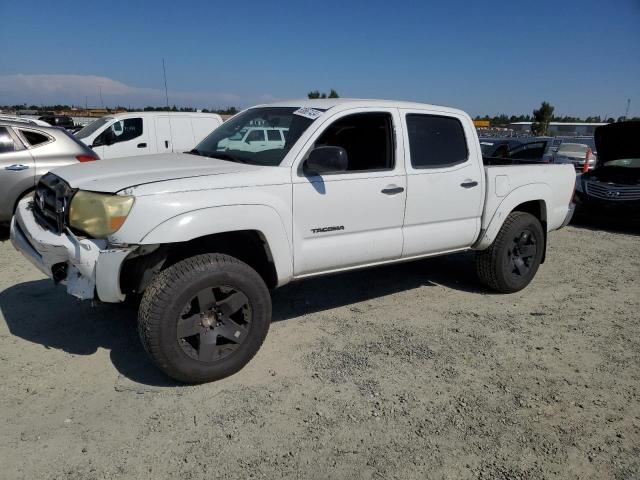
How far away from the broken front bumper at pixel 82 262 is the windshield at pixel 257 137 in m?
1.23

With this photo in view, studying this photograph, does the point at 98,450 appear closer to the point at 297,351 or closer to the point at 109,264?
the point at 109,264

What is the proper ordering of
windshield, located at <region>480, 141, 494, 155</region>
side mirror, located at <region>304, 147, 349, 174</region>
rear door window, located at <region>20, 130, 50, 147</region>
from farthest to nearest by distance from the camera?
windshield, located at <region>480, 141, 494, 155</region> → rear door window, located at <region>20, 130, 50, 147</region> → side mirror, located at <region>304, 147, 349, 174</region>

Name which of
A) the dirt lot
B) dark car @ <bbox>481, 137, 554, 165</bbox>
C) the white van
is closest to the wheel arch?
the dirt lot

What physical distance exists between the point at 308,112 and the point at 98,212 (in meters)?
1.71

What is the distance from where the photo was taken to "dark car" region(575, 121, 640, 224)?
807 centimetres

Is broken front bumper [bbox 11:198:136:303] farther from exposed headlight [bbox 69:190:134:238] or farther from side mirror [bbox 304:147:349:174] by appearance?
side mirror [bbox 304:147:349:174]

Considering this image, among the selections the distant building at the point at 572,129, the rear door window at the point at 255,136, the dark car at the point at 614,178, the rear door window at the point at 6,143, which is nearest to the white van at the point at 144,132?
the rear door window at the point at 6,143

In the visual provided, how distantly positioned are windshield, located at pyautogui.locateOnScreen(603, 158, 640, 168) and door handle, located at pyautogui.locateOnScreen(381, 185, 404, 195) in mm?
6819

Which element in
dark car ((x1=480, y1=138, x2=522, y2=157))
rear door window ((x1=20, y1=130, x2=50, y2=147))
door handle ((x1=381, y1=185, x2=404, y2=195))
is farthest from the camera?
dark car ((x1=480, y1=138, x2=522, y2=157))

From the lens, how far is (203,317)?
307 centimetres

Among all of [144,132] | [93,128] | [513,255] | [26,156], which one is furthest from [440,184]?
[93,128]

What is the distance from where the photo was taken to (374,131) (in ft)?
13.1

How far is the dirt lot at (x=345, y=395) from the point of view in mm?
2479

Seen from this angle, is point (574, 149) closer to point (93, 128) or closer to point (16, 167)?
point (93, 128)
